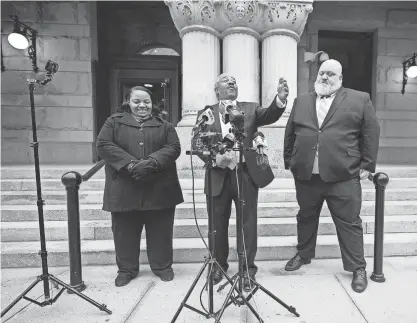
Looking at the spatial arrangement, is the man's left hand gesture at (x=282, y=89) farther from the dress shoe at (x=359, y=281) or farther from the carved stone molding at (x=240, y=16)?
the carved stone molding at (x=240, y=16)

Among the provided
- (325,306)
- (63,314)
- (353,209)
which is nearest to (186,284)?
(63,314)

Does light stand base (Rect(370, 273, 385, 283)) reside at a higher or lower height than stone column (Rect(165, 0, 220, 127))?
lower

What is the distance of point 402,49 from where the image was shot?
26.5ft

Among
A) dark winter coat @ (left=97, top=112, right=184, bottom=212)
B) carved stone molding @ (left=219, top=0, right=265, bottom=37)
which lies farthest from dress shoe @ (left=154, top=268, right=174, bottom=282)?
Answer: carved stone molding @ (left=219, top=0, right=265, bottom=37)

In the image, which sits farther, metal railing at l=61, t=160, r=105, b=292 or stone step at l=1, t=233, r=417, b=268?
stone step at l=1, t=233, r=417, b=268

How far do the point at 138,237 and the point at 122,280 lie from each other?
17.7 inches

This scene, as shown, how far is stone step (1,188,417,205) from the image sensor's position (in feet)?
14.7

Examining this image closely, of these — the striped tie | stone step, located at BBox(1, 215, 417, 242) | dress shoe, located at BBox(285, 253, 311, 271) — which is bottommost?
dress shoe, located at BBox(285, 253, 311, 271)

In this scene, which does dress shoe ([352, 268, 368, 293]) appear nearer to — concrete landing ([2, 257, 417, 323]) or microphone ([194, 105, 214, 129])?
concrete landing ([2, 257, 417, 323])

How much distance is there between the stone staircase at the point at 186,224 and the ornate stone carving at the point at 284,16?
288cm

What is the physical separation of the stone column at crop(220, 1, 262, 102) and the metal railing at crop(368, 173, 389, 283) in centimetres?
303

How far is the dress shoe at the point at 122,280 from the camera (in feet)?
9.82

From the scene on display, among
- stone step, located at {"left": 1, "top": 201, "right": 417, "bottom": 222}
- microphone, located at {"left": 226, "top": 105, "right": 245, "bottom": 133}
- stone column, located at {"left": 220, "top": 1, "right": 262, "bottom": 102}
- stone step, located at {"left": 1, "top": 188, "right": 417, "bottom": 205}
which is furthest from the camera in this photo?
stone column, located at {"left": 220, "top": 1, "right": 262, "bottom": 102}

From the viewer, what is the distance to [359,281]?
2873mm
